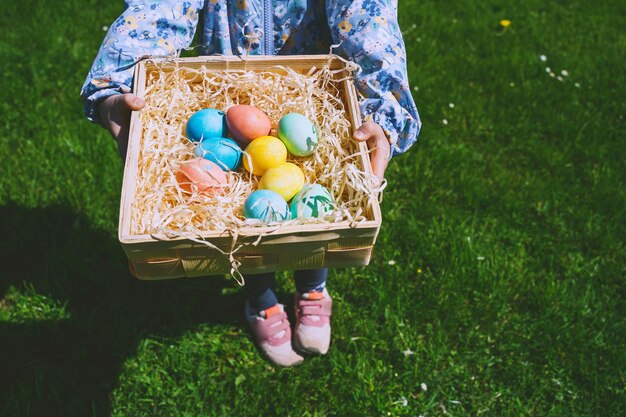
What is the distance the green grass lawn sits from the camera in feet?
8.08

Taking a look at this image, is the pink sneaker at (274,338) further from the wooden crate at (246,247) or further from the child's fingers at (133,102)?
the child's fingers at (133,102)

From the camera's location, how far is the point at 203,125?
6.32 feet

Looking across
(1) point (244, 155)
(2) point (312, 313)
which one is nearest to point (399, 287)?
(2) point (312, 313)

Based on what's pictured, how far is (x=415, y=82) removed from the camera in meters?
3.78

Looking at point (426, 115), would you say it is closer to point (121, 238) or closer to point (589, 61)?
point (589, 61)

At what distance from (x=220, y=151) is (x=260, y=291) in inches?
32.8

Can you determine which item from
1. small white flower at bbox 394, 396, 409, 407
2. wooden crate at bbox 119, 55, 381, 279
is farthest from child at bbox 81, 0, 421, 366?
small white flower at bbox 394, 396, 409, 407

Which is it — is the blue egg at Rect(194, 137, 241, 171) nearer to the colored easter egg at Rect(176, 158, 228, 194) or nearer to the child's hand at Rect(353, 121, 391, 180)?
the colored easter egg at Rect(176, 158, 228, 194)

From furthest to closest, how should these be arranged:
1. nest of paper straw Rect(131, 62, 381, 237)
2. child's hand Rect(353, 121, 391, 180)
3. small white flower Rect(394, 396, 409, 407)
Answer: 1. small white flower Rect(394, 396, 409, 407)
2. child's hand Rect(353, 121, 391, 180)
3. nest of paper straw Rect(131, 62, 381, 237)

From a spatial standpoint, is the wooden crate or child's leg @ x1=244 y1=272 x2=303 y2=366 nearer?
the wooden crate

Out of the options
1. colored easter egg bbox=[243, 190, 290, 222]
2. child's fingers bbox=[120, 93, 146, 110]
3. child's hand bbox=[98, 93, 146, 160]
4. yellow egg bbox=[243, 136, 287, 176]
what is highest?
child's fingers bbox=[120, 93, 146, 110]

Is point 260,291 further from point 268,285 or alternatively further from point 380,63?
point 380,63

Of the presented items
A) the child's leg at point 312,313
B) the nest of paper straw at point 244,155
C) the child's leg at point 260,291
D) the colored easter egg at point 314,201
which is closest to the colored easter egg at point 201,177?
the nest of paper straw at point 244,155

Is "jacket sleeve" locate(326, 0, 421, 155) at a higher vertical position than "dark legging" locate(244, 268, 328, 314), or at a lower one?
higher
